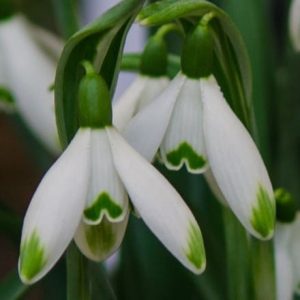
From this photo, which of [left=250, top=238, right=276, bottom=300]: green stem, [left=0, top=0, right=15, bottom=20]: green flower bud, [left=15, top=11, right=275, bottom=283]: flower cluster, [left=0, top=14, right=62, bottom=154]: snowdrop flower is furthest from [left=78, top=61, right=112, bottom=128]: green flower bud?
[left=0, top=0, right=15, bottom=20]: green flower bud

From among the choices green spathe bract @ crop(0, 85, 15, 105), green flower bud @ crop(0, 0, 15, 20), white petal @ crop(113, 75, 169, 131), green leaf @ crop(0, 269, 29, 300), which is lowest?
green leaf @ crop(0, 269, 29, 300)

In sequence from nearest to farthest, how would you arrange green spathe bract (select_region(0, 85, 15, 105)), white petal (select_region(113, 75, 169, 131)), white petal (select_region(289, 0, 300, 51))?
white petal (select_region(113, 75, 169, 131))
white petal (select_region(289, 0, 300, 51))
green spathe bract (select_region(0, 85, 15, 105))

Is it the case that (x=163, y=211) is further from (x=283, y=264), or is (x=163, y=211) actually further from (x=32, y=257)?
(x=283, y=264)

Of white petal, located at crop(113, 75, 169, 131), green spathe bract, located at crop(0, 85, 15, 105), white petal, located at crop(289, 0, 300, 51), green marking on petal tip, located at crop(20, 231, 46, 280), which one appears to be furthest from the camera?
green spathe bract, located at crop(0, 85, 15, 105)

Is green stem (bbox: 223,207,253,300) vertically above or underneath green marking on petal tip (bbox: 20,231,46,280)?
underneath

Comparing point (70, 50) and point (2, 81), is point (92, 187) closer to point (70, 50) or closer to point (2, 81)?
point (70, 50)

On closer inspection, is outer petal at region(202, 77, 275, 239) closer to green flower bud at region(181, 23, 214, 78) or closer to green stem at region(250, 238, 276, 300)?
green flower bud at region(181, 23, 214, 78)

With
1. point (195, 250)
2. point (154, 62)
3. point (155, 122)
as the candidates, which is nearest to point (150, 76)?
point (154, 62)

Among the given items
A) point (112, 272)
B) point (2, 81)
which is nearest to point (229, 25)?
point (2, 81)
